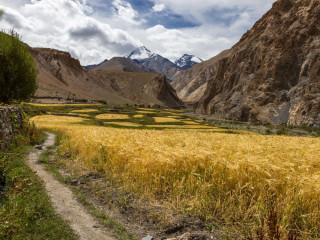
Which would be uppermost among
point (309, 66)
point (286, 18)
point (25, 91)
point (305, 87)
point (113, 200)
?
point (286, 18)

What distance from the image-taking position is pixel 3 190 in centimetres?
750

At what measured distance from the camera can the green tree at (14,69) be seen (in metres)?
25.0

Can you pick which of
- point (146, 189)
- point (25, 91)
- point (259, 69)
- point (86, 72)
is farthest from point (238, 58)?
point (86, 72)

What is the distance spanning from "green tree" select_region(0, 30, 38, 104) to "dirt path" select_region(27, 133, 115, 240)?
67.8 feet

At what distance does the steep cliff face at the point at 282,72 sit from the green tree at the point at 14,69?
62.3 meters

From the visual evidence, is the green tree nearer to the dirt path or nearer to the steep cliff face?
the dirt path

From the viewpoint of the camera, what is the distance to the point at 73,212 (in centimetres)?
685

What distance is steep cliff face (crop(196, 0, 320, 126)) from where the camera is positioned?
2435 inches

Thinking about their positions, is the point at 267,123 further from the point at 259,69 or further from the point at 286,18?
the point at 286,18

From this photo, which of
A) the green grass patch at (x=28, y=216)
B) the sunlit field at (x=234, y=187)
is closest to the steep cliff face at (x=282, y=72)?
the sunlit field at (x=234, y=187)

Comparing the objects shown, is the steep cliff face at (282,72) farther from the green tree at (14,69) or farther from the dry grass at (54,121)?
the green tree at (14,69)

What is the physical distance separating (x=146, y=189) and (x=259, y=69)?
84.3 meters

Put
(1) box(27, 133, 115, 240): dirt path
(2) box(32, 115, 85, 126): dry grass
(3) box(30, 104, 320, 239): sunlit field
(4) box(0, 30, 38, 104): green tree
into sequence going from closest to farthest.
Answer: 1. (3) box(30, 104, 320, 239): sunlit field
2. (1) box(27, 133, 115, 240): dirt path
3. (4) box(0, 30, 38, 104): green tree
4. (2) box(32, 115, 85, 126): dry grass

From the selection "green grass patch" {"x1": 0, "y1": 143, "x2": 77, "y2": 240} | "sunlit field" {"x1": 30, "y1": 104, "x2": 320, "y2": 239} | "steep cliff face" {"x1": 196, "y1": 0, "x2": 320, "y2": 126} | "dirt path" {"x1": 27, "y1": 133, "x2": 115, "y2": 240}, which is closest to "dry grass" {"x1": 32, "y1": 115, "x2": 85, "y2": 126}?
"dirt path" {"x1": 27, "y1": 133, "x2": 115, "y2": 240}
